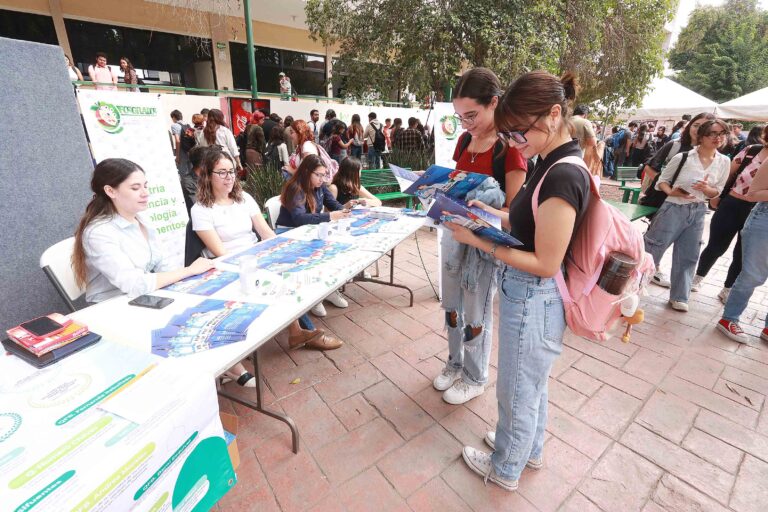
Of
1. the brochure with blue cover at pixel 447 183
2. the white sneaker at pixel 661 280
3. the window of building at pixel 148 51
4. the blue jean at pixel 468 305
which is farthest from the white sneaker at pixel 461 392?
the window of building at pixel 148 51

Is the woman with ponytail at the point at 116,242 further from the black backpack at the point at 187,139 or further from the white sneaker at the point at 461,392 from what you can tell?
the black backpack at the point at 187,139

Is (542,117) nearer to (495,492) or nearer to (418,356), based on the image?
(495,492)

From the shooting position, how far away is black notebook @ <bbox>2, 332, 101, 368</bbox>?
1120mm

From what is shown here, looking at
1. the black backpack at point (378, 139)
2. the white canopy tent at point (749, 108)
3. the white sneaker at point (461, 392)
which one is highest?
the white canopy tent at point (749, 108)

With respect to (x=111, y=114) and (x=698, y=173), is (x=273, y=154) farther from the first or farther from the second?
(x=698, y=173)

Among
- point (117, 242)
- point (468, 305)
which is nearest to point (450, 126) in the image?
point (468, 305)

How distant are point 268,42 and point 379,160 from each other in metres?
6.82

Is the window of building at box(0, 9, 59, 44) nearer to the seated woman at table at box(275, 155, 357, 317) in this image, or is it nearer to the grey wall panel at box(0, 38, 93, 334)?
the grey wall panel at box(0, 38, 93, 334)

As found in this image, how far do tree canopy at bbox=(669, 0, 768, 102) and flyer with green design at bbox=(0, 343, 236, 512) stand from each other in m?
32.5

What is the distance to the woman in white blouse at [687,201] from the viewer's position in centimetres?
286

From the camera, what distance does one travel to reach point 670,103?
10.0 meters

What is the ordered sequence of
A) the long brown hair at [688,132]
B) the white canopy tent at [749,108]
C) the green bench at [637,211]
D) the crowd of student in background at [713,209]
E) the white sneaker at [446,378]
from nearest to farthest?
1. the white sneaker at [446,378]
2. the crowd of student in background at [713,209]
3. the long brown hair at [688,132]
4. the green bench at [637,211]
5. the white canopy tent at [749,108]

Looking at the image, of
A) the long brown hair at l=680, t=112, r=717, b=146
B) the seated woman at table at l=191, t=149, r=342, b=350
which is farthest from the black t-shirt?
the long brown hair at l=680, t=112, r=717, b=146

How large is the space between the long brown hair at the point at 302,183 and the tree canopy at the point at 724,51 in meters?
30.9
